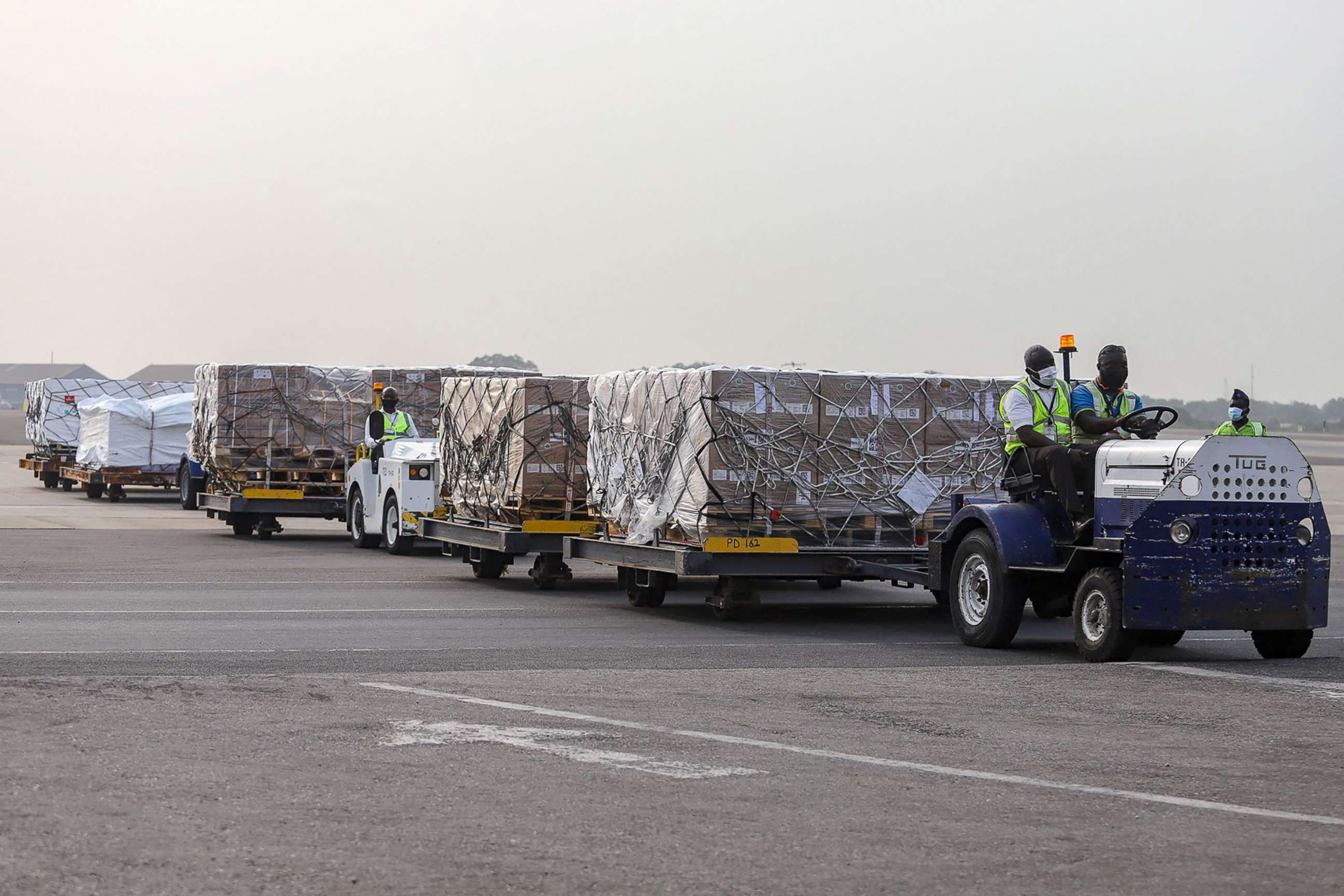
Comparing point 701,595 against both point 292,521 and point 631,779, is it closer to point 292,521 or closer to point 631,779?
point 631,779

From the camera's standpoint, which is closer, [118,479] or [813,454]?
[813,454]

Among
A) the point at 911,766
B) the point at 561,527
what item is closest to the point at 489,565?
the point at 561,527

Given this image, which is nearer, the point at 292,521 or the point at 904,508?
the point at 904,508

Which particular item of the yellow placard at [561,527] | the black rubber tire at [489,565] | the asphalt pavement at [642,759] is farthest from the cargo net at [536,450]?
the asphalt pavement at [642,759]

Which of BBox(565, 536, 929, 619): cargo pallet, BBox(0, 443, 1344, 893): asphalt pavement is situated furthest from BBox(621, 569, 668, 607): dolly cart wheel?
BBox(0, 443, 1344, 893): asphalt pavement

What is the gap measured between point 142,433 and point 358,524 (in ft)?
49.0

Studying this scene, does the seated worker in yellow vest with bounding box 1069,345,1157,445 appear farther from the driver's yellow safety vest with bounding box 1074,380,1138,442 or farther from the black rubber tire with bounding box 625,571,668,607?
the black rubber tire with bounding box 625,571,668,607

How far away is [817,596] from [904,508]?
3.26 meters

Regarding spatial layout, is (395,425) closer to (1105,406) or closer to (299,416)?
(299,416)

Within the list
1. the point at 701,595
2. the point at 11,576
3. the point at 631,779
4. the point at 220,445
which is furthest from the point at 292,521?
the point at 631,779

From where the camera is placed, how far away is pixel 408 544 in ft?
76.9

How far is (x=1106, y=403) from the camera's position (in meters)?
12.4

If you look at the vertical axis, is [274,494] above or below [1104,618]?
above

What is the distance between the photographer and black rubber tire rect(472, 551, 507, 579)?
19.6m
